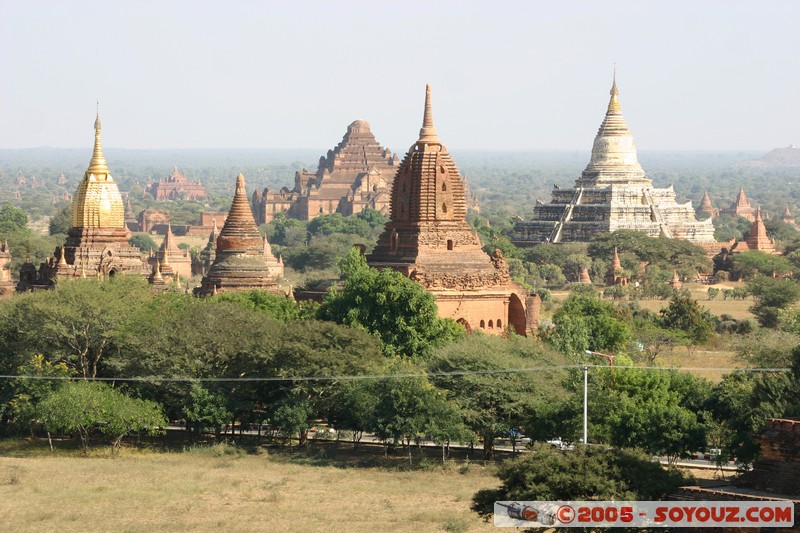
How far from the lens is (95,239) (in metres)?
66.8

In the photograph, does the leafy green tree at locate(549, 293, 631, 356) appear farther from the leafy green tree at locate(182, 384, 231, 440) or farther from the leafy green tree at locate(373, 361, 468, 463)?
the leafy green tree at locate(182, 384, 231, 440)

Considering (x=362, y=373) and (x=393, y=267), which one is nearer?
(x=362, y=373)

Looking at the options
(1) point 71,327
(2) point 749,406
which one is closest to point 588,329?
(1) point 71,327

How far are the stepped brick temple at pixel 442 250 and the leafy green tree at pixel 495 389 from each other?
10231 millimetres

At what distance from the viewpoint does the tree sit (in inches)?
1880

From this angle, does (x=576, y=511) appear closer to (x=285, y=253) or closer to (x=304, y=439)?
(x=304, y=439)

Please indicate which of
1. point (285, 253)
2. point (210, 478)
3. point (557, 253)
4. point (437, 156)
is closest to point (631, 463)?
point (210, 478)

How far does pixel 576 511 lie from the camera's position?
3281 cm

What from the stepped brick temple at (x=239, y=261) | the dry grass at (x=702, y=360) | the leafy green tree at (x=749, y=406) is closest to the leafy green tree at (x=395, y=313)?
the dry grass at (x=702, y=360)

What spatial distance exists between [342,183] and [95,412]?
138199 millimetres

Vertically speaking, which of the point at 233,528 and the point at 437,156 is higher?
the point at 437,156

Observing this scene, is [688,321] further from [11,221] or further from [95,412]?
[11,221]

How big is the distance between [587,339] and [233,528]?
2201 centimetres

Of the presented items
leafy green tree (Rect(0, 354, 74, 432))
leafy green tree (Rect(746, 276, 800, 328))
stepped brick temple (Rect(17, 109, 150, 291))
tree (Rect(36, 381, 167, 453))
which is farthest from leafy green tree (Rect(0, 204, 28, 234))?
tree (Rect(36, 381, 167, 453))
